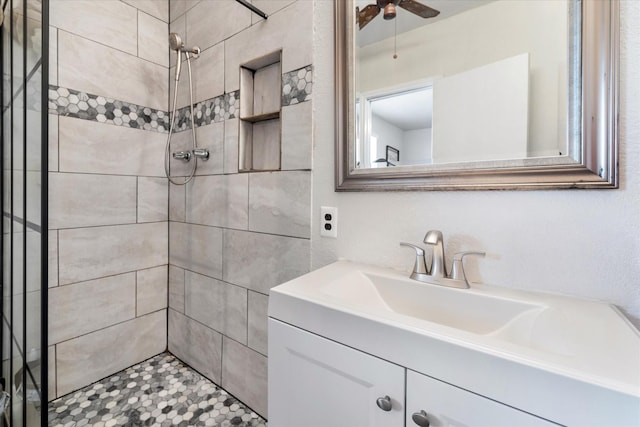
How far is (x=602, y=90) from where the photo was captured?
681mm

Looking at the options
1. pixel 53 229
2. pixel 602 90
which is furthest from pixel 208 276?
pixel 602 90

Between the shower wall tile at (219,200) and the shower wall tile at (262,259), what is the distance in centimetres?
8

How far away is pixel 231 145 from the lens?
1.47 m

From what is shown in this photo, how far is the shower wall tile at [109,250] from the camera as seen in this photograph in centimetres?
146

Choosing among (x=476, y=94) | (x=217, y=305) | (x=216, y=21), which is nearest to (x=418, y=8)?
(x=476, y=94)

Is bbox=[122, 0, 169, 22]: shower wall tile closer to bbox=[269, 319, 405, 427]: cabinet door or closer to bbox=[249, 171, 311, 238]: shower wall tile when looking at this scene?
bbox=[249, 171, 311, 238]: shower wall tile

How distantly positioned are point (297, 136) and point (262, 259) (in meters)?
Answer: 0.60

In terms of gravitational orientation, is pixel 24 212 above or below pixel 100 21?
below

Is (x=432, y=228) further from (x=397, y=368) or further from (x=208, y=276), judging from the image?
(x=208, y=276)

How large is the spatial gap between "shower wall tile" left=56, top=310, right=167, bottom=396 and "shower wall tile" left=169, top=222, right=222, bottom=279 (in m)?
0.42

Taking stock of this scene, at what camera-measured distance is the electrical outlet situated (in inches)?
44.8

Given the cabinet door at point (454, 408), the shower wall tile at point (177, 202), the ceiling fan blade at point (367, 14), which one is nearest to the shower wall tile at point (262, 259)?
the shower wall tile at point (177, 202)

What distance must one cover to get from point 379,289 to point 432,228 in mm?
264

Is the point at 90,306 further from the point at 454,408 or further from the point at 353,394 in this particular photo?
the point at 454,408
